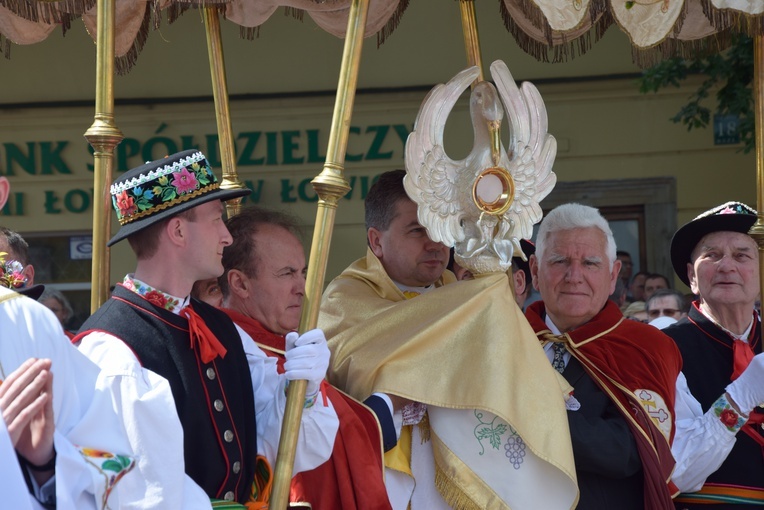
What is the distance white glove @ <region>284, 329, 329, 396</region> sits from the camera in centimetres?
310

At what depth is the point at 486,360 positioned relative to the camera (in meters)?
3.63

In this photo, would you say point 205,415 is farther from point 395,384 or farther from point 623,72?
point 623,72

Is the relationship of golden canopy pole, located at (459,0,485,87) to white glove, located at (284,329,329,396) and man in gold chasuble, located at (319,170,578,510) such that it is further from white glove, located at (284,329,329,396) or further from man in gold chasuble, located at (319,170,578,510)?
white glove, located at (284,329,329,396)

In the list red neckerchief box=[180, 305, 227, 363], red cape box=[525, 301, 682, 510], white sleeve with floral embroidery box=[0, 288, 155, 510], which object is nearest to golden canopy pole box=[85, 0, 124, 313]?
red neckerchief box=[180, 305, 227, 363]

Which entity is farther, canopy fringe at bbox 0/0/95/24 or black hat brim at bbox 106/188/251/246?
canopy fringe at bbox 0/0/95/24

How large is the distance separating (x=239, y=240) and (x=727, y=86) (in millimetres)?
5217

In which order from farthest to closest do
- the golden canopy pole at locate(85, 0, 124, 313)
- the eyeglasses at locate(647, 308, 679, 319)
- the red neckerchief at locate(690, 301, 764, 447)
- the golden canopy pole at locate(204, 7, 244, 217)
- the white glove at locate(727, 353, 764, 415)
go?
the eyeglasses at locate(647, 308, 679, 319) → the golden canopy pole at locate(204, 7, 244, 217) → the red neckerchief at locate(690, 301, 764, 447) → the white glove at locate(727, 353, 764, 415) → the golden canopy pole at locate(85, 0, 124, 313)

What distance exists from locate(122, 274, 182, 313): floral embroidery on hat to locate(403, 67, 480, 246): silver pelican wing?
0.93 metres

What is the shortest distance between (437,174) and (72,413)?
1584 mm

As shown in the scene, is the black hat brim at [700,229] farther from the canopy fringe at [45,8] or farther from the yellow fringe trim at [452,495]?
the canopy fringe at [45,8]

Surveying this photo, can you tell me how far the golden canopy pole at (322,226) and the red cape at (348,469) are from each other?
28cm

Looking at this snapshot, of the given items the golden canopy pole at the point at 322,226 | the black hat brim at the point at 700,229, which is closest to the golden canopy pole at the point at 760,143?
the black hat brim at the point at 700,229

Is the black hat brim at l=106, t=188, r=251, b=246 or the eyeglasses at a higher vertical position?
the black hat brim at l=106, t=188, r=251, b=246

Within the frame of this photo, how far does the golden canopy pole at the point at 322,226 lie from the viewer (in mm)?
3133
